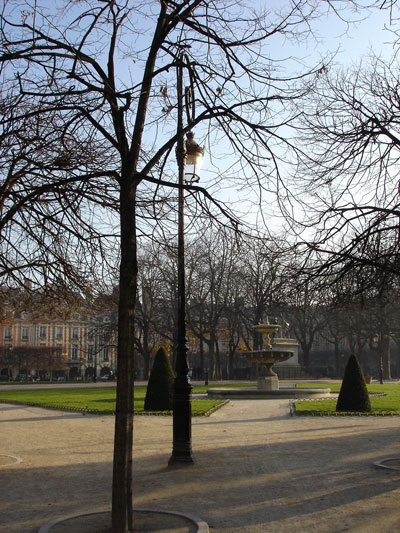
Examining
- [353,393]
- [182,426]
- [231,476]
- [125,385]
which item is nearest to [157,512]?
[125,385]

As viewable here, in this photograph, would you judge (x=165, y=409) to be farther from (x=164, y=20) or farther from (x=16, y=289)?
(x=164, y=20)

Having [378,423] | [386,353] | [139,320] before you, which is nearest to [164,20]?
[378,423]

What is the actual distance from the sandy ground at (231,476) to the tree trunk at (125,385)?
870mm

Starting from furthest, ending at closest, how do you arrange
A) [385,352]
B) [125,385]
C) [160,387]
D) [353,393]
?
[385,352] → [160,387] → [353,393] → [125,385]

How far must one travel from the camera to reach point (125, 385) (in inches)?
228

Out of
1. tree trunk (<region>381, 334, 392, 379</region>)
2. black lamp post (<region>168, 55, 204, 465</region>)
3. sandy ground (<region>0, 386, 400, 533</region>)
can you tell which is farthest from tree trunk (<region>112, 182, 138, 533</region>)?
tree trunk (<region>381, 334, 392, 379</region>)

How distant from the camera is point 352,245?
1165 cm

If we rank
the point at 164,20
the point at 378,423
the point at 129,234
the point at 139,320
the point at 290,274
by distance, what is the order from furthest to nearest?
the point at 139,320 < the point at 378,423 < the point at 290,274 < the point at 164,20 < the point at 129,234

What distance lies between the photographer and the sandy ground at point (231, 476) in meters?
6.82

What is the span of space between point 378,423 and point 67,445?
27.7 ft

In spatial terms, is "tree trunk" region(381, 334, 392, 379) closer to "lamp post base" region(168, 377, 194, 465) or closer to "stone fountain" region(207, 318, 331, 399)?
"stone fountain" region(207, 318, 331, 399)

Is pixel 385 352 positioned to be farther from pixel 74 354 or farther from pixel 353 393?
pixel 74 354

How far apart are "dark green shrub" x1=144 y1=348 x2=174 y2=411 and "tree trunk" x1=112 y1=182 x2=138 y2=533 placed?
14.0 meters

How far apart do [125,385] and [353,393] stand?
48.4 ft
